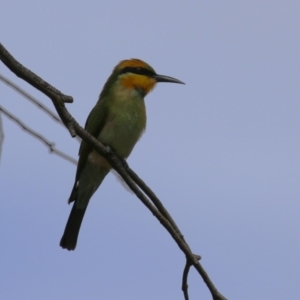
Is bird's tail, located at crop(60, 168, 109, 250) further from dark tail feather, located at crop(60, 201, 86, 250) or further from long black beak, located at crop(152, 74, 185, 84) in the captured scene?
long black beak, located at crop(152, 74, 185, 84)

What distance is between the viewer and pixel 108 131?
12.7 ft

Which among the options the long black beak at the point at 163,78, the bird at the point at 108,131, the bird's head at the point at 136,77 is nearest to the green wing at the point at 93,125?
the bird at the point at 108,131

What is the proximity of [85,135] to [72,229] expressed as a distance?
1.82 meters

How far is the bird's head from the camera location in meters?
4.18

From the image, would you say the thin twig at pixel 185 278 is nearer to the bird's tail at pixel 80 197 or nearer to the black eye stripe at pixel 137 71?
the bird's tail at pixel 80 197

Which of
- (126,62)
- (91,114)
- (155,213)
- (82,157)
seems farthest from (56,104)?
Answer: (126,62)

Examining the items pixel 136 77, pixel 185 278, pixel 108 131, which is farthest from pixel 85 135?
pixel 136 77

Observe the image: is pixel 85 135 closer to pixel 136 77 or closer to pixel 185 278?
pixel 185 278

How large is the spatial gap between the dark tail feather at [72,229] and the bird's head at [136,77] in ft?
2.81

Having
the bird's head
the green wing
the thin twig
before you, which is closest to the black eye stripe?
the bird's head

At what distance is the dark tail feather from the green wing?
0.97 feet

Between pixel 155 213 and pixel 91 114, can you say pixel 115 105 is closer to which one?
pixel 91 114

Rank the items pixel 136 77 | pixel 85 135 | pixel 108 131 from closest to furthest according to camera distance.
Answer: pixel 85 135 → pixel 108 131 → pixel 136 77

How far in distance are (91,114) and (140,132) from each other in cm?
35
